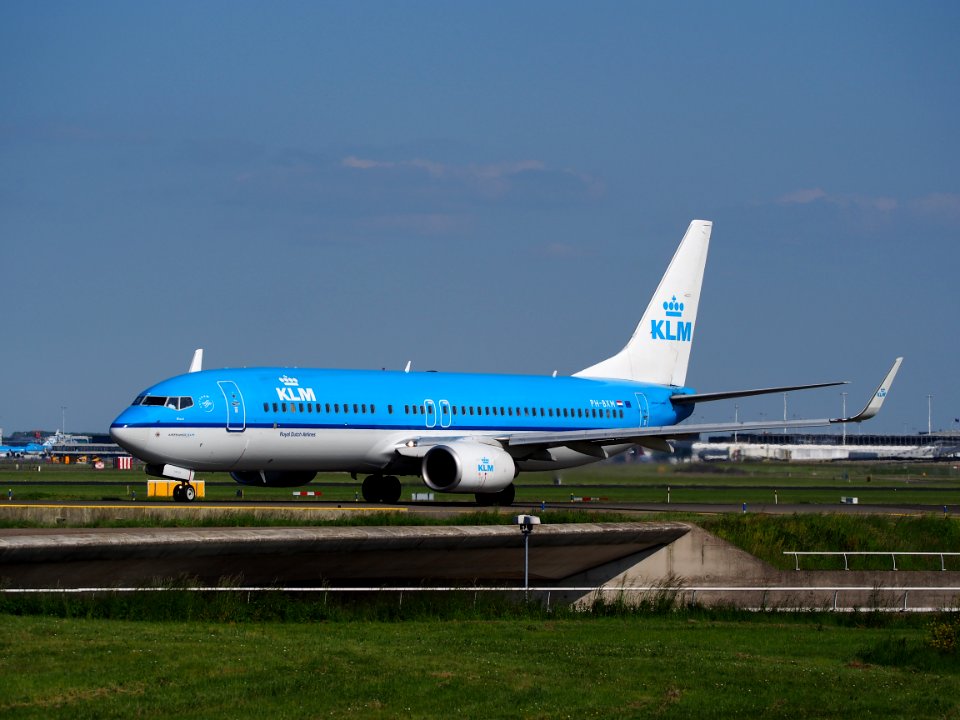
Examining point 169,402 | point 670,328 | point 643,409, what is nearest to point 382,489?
point 169,402

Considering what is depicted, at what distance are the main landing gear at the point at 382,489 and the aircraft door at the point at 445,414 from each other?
257cm

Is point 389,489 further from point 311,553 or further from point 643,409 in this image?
point 311,553

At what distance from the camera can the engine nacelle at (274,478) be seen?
43.1m

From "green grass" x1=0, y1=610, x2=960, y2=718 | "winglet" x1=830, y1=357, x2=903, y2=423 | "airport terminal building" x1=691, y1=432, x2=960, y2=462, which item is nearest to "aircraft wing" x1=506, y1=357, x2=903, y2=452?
"winglet" x1=830, y1=357, x2=903, y2=423

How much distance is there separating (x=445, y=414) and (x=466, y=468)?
12.1 feet

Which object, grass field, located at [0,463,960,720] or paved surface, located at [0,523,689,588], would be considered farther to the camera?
paved surface, located at [0,523,689,588]

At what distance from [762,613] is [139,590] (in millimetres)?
11041

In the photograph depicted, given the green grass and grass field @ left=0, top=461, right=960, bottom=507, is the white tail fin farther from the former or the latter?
the green grass

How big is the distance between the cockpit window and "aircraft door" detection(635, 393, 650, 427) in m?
17.3

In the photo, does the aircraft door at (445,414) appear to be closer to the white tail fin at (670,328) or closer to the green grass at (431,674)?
the white tail fin at (670,328)

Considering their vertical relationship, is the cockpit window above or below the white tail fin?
below

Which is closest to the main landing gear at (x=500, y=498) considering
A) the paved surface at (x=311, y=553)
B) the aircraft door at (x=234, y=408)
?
the aircraft door at (x=234, y=408)

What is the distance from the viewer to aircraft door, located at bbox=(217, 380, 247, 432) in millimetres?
39188

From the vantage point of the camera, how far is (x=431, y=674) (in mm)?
16266
